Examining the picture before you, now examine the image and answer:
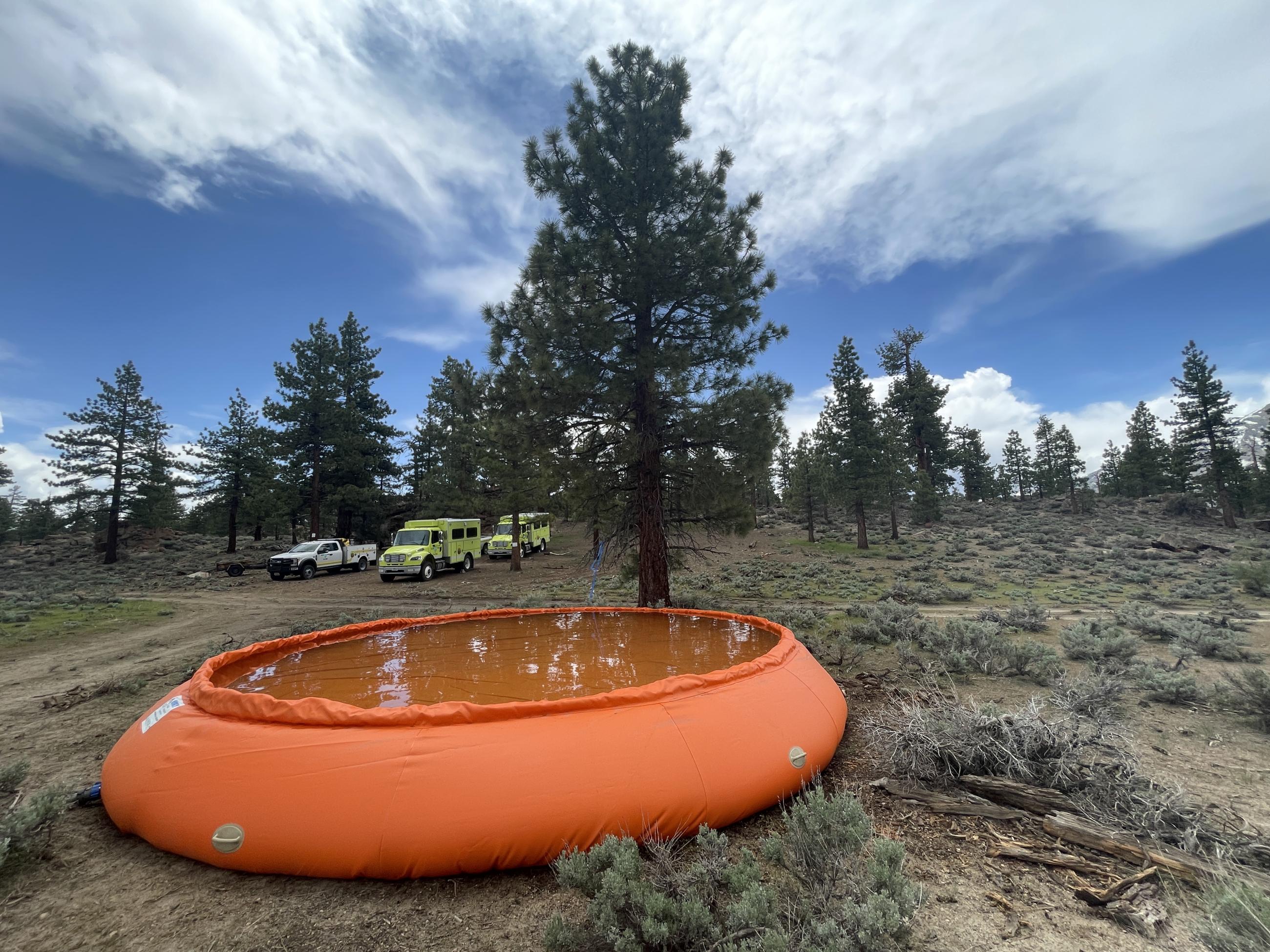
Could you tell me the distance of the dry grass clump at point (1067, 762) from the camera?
3.28 m

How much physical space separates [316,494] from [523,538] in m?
12.6

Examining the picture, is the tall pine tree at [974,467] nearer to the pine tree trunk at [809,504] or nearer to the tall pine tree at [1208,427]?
the tall pine tree at [1208,427]

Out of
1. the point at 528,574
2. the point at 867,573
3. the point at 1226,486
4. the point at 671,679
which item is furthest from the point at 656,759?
the point at 1226,486

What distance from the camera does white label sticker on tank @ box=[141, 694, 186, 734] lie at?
408 cm

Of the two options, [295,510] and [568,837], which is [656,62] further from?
[295,510]

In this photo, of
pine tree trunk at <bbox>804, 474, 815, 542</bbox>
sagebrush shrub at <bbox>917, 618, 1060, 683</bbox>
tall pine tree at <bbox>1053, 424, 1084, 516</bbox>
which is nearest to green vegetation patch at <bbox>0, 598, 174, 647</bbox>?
sagebrush shrub at <bbox>917, 618, 1060, 683</bbox>

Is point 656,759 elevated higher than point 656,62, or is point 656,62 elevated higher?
point 656,62

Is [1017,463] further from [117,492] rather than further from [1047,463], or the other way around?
[117,492]

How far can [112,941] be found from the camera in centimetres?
271

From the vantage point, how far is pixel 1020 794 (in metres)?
3.78

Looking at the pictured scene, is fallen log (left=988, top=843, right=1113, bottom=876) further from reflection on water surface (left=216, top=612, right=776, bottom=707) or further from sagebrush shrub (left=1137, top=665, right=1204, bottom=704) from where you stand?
sagebrush shrub (left=1137, top=665, right=1204, bottom=704)

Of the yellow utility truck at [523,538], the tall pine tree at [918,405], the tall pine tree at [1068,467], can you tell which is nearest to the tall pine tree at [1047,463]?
the tall pine tree at [1068,467]

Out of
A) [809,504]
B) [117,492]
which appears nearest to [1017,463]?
[809,504]

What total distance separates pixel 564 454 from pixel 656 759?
800 centimetres
